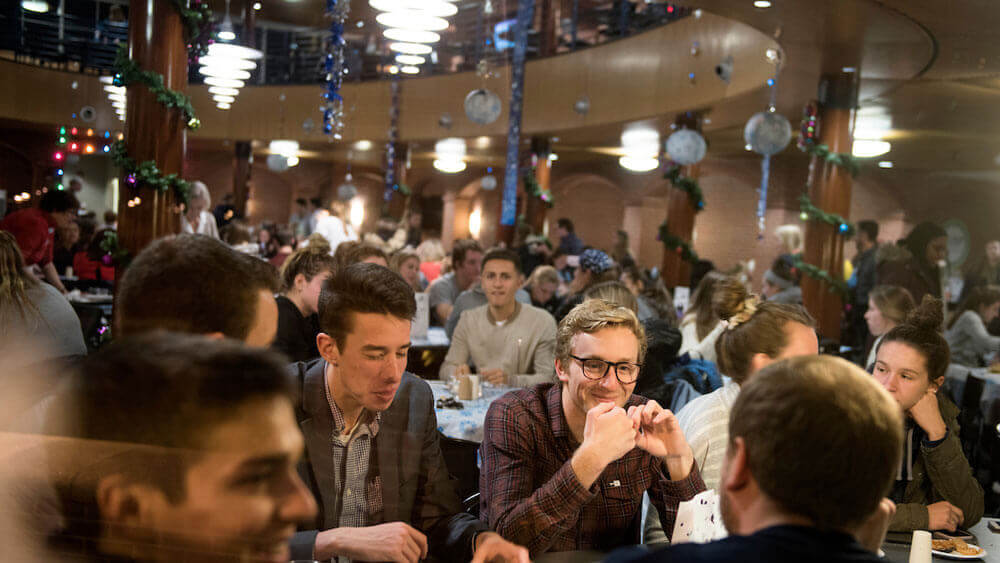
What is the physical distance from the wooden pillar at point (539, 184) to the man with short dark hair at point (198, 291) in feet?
39.5

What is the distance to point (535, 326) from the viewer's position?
15.7 ft

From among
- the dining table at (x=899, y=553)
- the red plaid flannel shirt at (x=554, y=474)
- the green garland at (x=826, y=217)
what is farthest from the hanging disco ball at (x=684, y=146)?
the red plaid flannel shirt at (x=554, y=474)

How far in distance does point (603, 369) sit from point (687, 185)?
8265 mm

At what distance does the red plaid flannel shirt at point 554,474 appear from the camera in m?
2.18

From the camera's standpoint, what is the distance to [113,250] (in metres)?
4.91

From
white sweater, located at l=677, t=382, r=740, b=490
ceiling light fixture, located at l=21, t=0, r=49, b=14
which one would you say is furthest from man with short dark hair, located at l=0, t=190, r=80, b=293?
white sweater, located at l=677, t=382, r=740, b=490

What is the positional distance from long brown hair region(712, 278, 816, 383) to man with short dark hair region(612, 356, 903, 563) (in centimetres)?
132

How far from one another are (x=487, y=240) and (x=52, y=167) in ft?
55.8

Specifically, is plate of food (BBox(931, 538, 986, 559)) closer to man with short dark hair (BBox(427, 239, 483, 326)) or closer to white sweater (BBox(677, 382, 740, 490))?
white sweater (BBox(677, 382, 740, 490))

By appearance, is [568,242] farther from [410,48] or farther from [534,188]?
[410,48]

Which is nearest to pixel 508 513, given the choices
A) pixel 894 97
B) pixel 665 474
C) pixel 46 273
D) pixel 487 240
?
pixel 665 474

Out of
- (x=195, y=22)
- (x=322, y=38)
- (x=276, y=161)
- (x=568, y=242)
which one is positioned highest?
(x=322, y=38)

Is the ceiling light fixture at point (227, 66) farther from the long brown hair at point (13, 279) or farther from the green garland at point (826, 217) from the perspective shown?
the green garland at point (826, 217)

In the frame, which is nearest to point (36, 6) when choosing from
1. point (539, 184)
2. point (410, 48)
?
point (410, 48)
